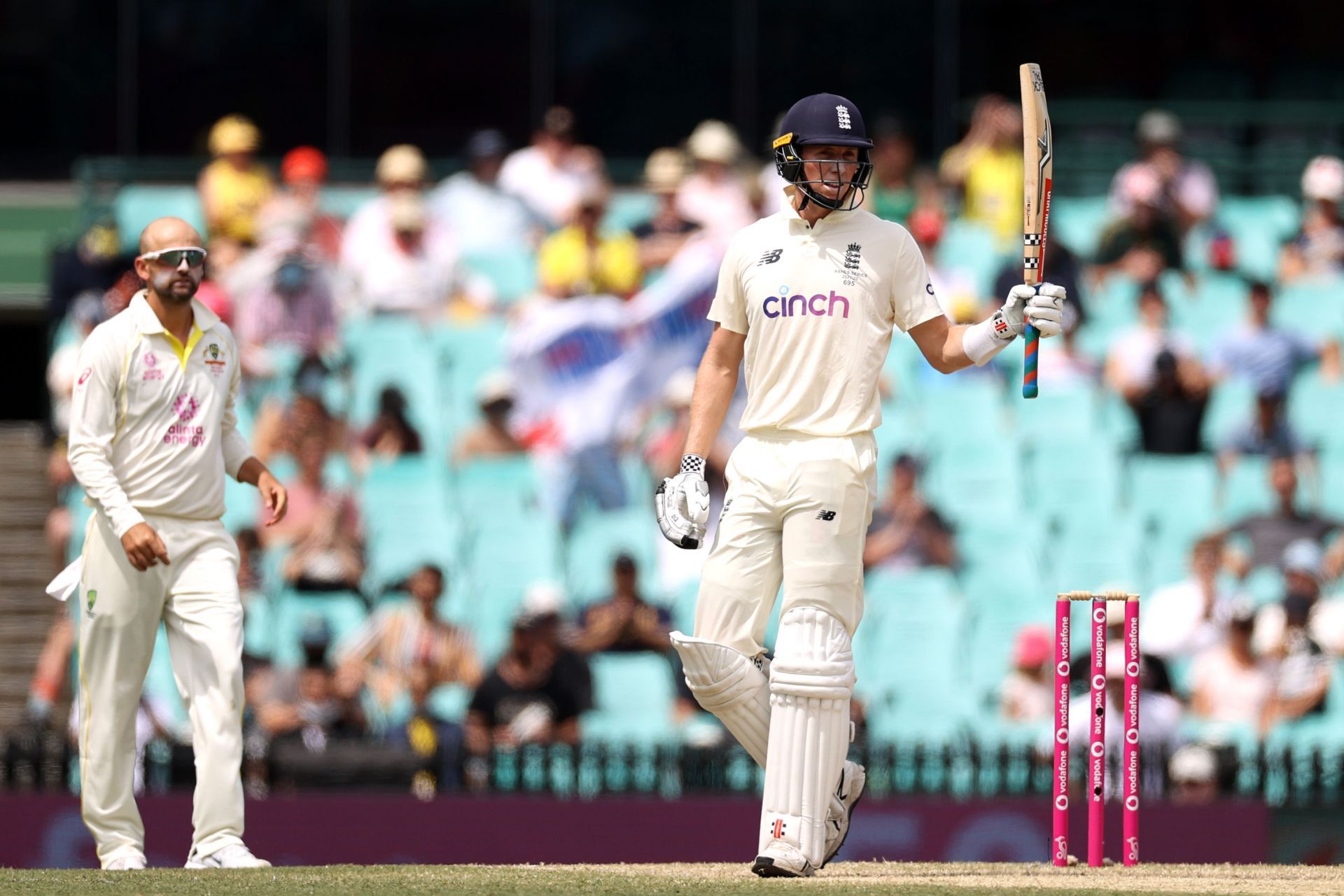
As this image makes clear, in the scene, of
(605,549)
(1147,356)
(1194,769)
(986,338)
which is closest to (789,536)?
(986,338)

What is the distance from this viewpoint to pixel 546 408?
13180 mm

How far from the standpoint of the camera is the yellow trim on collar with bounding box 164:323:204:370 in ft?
26.1

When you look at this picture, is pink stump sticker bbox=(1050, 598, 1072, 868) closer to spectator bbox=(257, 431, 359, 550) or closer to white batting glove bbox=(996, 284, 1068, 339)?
white batting glove bbox=(996, 284, 1068, 339)

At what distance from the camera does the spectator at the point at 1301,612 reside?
11.3 meters

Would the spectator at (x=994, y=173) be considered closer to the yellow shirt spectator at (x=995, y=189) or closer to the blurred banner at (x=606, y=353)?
the yellow shirt spectator at (x=995, y=189)

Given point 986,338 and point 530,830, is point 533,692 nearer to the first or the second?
point 530,830

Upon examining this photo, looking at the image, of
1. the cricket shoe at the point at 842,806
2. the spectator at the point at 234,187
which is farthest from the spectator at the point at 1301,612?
the spectator at the point at 234,187

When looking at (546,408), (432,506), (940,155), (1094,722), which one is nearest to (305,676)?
(432,506)

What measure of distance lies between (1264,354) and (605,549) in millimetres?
3736

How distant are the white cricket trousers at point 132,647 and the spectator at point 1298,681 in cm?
529

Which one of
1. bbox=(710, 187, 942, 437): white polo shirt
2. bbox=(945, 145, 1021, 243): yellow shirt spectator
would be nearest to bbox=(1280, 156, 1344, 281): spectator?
bbox=(945, 145, 1021, 243): yellow shirt spectator

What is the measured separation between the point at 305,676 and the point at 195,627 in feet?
11.3

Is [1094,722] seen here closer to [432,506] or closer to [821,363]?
[821,363]

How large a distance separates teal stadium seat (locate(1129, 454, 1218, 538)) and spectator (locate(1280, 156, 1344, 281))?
5.72ft
